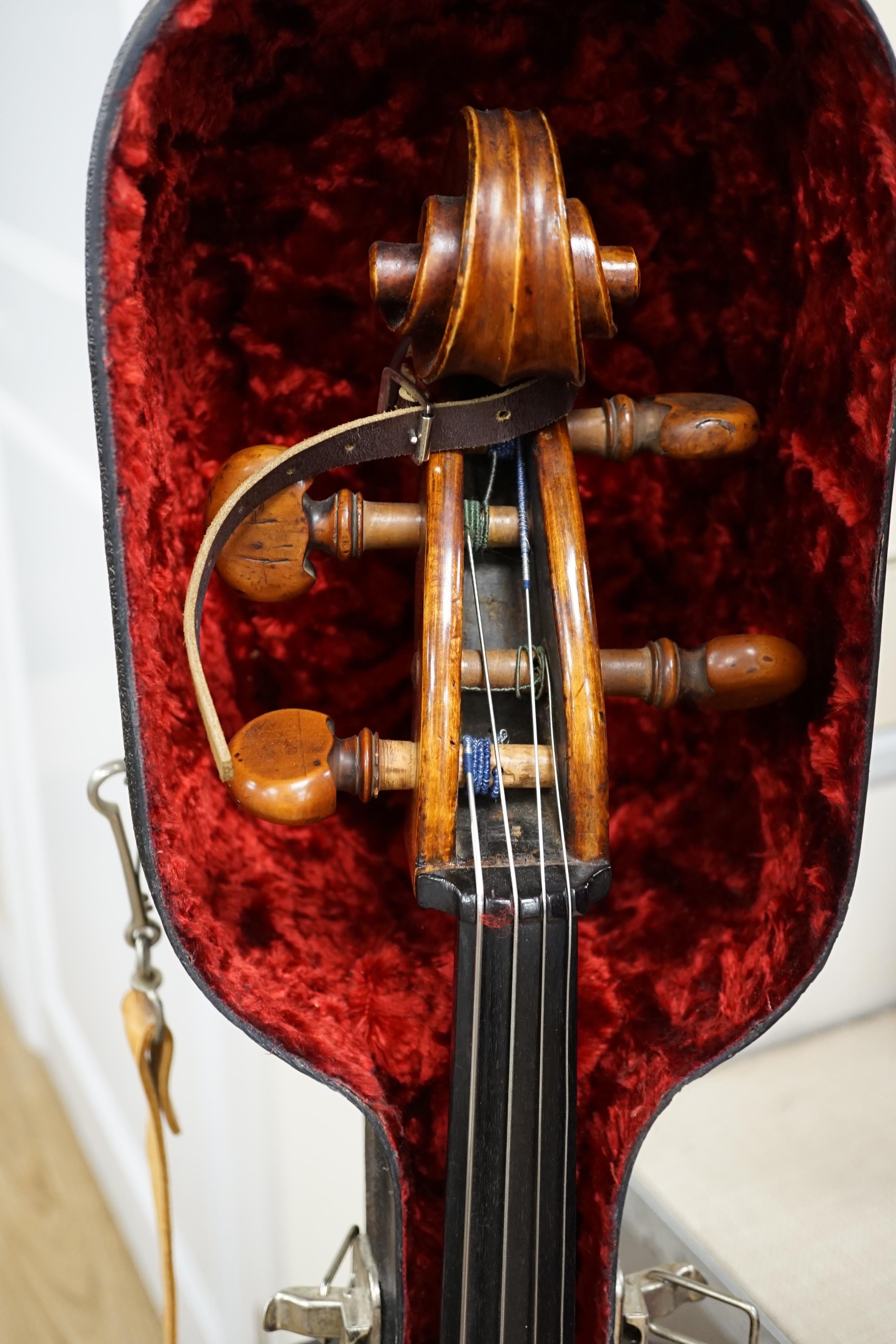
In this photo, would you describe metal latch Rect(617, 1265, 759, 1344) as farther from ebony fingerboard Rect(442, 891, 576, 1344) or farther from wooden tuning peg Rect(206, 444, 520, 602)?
wooden tuning peg Rect(206, 444, 520, 602)

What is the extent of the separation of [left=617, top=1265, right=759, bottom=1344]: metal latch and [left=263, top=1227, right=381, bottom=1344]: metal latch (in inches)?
4.8

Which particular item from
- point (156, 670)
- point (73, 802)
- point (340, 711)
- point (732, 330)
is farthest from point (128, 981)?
point (732, 330)

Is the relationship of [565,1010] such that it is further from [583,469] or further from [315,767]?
[583,469]

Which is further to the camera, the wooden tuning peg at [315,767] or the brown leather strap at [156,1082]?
the brown leather strap at [156,1082]

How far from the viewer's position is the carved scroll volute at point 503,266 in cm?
43

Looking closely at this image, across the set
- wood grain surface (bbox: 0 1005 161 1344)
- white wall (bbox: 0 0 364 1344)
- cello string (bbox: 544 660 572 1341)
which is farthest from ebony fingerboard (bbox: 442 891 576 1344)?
wood grain surface (bbox: 0 1005 161 1344)

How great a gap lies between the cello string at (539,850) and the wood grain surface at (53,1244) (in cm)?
92

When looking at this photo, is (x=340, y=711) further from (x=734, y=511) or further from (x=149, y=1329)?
(x=149, y=1329)

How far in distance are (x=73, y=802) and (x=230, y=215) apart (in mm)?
872

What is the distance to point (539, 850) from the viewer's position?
468mm

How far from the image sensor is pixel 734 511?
2.04 feet

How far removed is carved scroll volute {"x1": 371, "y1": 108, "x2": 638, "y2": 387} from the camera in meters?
0.43

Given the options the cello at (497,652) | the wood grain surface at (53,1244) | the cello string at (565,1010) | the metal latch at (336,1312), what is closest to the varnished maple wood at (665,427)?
the cello at (497,652)

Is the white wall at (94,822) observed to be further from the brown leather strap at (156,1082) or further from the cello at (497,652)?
the cello at (497,652)
